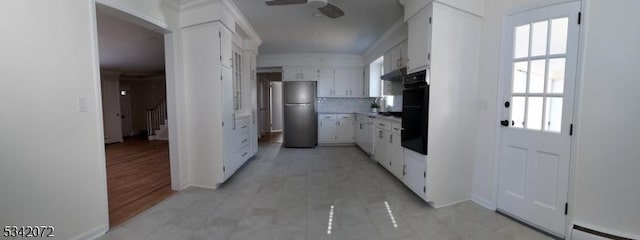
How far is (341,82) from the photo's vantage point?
6.26m

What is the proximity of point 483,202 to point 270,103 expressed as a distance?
8166 millimetres

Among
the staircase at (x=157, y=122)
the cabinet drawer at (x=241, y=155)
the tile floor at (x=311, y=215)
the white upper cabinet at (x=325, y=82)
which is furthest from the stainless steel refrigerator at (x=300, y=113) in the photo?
the staircase at (x=157, y=122)

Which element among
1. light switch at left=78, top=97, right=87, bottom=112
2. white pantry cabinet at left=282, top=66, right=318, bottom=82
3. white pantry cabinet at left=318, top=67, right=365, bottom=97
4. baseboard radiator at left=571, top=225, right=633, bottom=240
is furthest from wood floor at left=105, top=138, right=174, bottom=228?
baseboard radiator at left=571, top=225, right=633, bottom=240

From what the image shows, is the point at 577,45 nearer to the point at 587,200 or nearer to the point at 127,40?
the point at 587,200

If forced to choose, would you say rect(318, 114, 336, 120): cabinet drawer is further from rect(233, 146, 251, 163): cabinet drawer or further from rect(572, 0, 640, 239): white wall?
rect(572, 0, 640, 239): white wall

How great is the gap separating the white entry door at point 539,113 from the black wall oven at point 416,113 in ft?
2.40

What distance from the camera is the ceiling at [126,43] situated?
3466 millimetres

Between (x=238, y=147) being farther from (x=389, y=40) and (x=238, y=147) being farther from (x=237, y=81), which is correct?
(x=389, y=40)

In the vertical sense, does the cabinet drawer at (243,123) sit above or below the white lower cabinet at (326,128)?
above

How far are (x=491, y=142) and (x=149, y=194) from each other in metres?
3.93

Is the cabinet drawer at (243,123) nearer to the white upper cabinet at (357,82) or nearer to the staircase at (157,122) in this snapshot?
the white upper cabinet at (357,82)

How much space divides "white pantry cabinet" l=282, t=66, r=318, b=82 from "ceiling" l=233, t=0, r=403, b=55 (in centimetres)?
59

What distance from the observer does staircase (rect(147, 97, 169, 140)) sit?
7944 millimetres

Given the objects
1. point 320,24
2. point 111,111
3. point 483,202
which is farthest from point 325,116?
point 111,111
